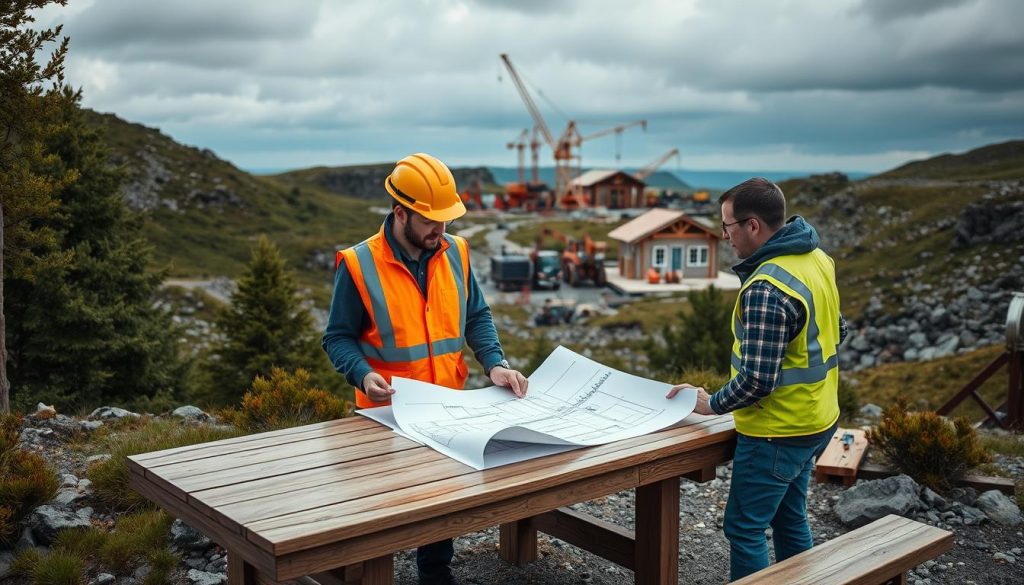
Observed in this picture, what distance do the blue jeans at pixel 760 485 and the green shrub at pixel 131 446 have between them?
10.1 ft

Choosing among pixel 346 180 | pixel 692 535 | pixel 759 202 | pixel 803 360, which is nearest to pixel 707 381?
pixel 692 535

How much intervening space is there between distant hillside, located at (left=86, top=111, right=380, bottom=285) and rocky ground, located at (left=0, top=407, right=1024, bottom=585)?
30.0 meters

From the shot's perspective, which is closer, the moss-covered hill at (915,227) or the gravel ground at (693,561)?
the gravel ground at (693,561)

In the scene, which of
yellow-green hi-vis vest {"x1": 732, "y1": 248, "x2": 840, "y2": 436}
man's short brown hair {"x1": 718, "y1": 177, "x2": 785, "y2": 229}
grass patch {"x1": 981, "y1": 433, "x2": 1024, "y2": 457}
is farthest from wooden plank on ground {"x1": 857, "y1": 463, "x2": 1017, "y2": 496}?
man's short brown hair {"x1": 718, "y1": 177, "x2": 785, "y2": 229}

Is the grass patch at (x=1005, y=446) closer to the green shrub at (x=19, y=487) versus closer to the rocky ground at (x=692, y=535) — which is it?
the rocky ground at (x=692, y=535)

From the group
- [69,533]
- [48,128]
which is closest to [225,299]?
[48,128]

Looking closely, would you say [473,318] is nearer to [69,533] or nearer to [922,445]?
[69,533]

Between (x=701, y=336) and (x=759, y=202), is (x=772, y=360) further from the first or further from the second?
(x=701, y=336)

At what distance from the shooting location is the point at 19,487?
4.59m

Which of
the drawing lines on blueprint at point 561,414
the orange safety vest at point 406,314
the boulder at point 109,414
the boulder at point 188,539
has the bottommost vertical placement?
the boulder at point 109,414

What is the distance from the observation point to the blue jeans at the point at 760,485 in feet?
11.4

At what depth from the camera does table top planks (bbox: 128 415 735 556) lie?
251 centimetres

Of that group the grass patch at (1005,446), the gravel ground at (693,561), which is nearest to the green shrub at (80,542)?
the gravel ground at (693,561)

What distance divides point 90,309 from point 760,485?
8.68 metres
